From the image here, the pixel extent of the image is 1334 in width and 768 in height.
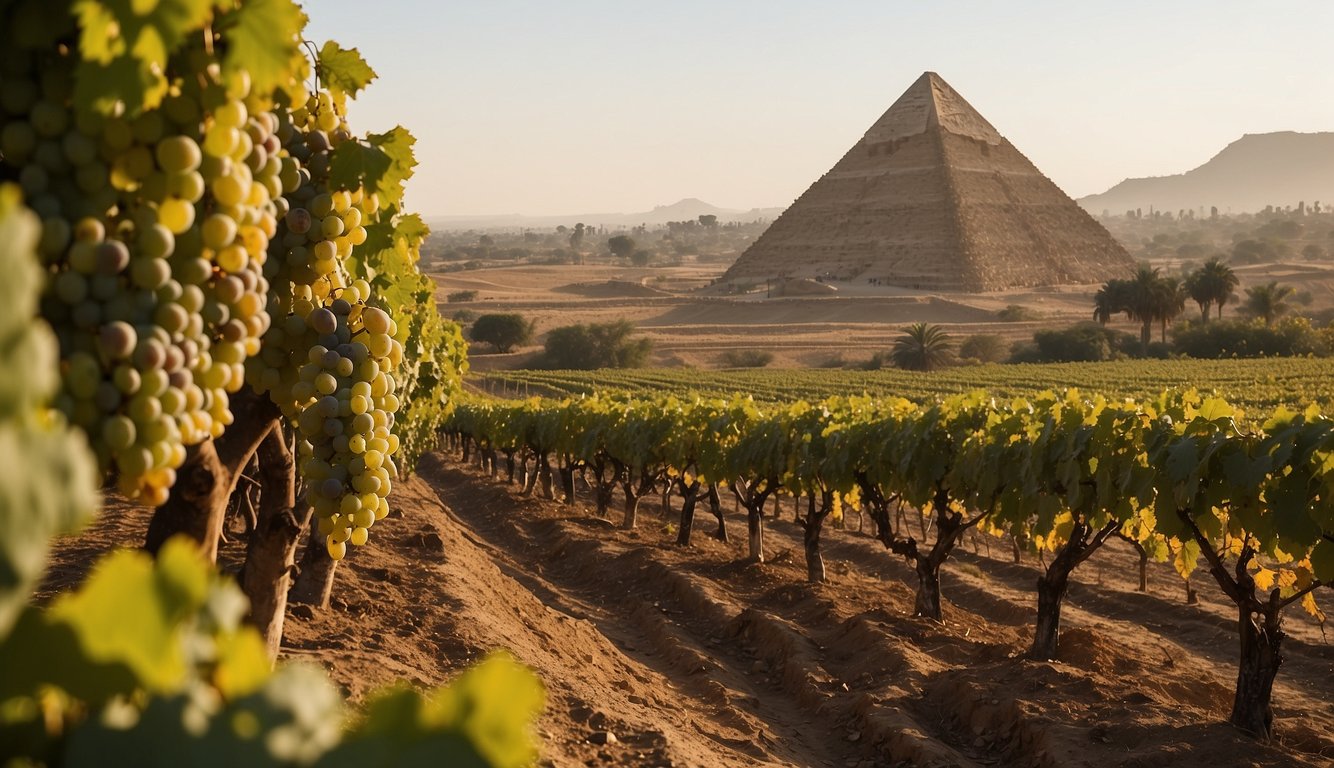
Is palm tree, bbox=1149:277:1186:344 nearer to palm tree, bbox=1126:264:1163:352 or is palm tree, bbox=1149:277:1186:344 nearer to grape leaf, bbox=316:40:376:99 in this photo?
palm tree, bbox=1126:264:1163:352

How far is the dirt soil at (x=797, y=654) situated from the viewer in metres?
6.68

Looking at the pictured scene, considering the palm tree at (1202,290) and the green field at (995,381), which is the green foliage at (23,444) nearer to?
the green field at (995,381)

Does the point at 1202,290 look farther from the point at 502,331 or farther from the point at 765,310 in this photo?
the point at 502,331

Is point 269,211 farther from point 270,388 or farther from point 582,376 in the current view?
point 582,376

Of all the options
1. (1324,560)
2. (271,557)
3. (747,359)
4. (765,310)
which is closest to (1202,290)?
(747,359)

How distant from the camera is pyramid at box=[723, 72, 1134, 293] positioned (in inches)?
5285

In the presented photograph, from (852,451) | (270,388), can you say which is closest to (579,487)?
(852,451)

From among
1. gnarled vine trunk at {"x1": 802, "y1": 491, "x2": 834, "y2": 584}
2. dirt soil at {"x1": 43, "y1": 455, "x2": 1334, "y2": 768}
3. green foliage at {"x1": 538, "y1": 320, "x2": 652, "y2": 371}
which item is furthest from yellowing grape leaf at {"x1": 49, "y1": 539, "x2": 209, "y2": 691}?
green foliage at {"x1": 538, "y1": 320, "x2": 652, "y2": 371}

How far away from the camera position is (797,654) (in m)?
11.2

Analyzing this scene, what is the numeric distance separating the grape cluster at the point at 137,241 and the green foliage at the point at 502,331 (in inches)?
3182

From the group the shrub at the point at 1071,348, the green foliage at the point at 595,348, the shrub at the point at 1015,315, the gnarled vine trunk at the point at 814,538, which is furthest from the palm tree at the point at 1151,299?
the gnarled vine trunk at the point at 814,538

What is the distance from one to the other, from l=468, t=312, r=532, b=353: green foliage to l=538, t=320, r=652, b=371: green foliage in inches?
258

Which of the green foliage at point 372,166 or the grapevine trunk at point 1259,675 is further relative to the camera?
the grapevine trunk at point 1259,675

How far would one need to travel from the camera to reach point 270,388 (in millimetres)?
2678
